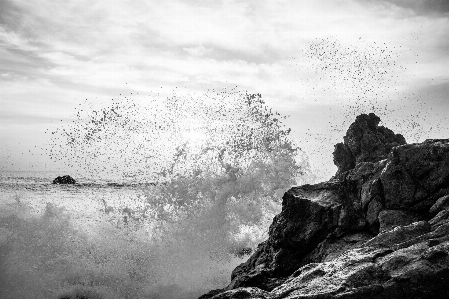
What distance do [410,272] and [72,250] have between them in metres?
15.3

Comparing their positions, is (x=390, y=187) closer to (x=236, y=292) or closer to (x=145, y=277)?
(x=236, y=292)

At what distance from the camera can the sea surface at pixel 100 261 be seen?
13.6m

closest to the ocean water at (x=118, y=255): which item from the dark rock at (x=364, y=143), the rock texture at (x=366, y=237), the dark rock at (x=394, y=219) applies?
the rock texture at (x=366, y=237)

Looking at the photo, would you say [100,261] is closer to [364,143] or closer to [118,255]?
[118,255]

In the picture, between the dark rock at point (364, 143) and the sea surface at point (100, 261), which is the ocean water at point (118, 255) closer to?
the sea surface at point (100, 261)

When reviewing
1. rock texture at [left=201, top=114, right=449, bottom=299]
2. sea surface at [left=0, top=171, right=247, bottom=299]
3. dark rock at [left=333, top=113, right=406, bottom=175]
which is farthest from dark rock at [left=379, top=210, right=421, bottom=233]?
sea surface at [left=0, top=171, right=247, bottom=299]

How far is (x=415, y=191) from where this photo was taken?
336 inches

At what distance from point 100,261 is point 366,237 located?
482 inches

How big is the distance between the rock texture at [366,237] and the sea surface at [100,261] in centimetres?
429

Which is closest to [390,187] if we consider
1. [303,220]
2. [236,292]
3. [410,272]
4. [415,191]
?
[415,191]

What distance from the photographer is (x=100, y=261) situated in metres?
15.5

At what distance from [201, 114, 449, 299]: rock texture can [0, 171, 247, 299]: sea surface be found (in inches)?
169

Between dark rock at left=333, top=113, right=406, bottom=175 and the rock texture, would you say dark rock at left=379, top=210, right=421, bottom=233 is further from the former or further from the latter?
dark rock at left=333, top=113, right=406, bottom=175

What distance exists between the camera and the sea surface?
13.6 metres
